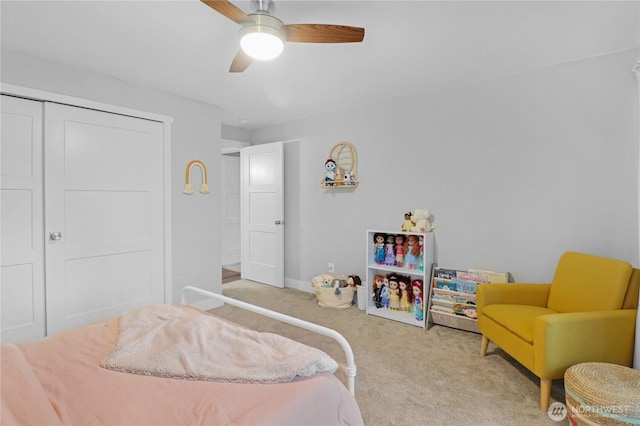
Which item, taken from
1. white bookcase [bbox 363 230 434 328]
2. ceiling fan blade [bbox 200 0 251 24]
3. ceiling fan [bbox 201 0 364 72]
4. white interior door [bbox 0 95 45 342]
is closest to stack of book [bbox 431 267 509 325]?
white bookcase [bbox 363 230 434 328]

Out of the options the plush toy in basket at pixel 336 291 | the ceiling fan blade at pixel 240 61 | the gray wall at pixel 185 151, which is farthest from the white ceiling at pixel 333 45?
the plush toy in basket at pixel 336 291

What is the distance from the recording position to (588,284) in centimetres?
224

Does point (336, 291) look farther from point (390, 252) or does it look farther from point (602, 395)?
point (602, 395)

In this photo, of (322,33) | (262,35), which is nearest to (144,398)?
(262,35)

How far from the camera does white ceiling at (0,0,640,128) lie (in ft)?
6.37

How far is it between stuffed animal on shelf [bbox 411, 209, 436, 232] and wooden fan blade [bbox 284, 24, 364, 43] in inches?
81.8

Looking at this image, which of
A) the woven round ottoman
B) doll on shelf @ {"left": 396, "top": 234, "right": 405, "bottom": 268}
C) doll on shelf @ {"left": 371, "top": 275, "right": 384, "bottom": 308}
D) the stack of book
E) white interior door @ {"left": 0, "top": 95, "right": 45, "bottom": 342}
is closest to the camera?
the woven round ottoman

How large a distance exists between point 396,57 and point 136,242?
2931 millimetres

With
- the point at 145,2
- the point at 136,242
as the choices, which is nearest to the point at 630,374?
the point at 145,2

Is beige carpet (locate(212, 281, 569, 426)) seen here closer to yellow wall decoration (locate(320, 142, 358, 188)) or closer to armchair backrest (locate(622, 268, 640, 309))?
armchair backrest (locate(622, 268, 640, 309))

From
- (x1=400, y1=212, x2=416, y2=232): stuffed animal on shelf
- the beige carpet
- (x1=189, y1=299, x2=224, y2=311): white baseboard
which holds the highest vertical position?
(x1=400, y1=212, x2=416, y2=232): stuffed animal on shelf

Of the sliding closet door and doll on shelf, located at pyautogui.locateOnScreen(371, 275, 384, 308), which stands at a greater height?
the sliding closet door

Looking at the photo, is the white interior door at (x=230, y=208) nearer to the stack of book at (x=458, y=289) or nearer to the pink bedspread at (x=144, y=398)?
the stack of book at (x=458, y=289)

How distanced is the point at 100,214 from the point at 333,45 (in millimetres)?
2510
